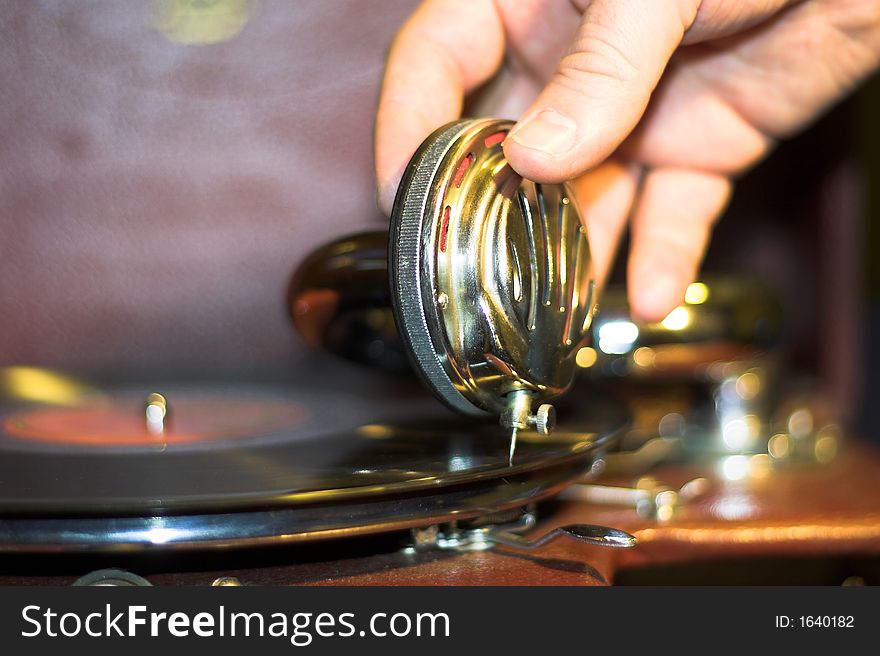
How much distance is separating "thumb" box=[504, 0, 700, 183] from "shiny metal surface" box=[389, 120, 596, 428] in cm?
2

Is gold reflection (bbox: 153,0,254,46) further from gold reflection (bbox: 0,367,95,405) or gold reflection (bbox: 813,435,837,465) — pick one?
gold reflection (bbox: 813,435,837,465)

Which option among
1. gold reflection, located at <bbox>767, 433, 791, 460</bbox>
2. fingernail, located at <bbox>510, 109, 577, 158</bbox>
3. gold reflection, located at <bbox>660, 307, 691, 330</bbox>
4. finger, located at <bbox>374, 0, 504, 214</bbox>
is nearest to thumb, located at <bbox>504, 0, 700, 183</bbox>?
fingernail, located at <bbox>510, 109, 577, 158</bbox>

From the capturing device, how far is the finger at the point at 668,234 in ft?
2.32

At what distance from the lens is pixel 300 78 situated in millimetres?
863

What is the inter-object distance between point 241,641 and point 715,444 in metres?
0.49

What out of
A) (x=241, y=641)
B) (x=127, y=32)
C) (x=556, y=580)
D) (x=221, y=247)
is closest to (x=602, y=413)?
(x=556, y=580)

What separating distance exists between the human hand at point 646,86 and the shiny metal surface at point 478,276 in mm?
34

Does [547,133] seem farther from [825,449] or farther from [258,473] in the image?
[825,449]

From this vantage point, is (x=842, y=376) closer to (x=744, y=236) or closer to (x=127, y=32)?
(x=744, y=236)

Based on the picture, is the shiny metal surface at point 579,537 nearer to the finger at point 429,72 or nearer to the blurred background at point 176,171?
the finger at point 429,72

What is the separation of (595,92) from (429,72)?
0.68 feet

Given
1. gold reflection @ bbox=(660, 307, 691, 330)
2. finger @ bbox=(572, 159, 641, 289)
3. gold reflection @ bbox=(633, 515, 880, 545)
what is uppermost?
finger @ bbox=(572, 159, 641, 289)

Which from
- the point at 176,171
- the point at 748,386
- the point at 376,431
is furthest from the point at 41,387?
the point at 748,386

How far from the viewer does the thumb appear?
1.67ft
